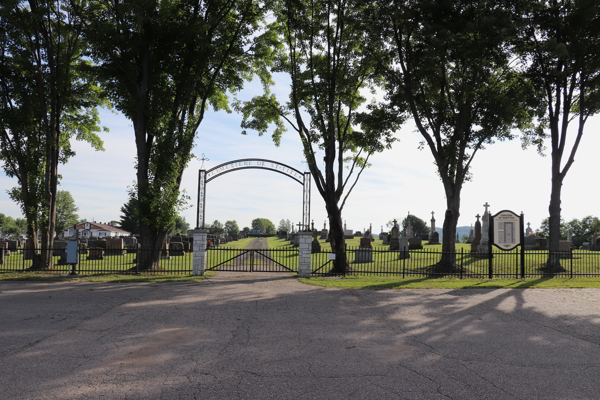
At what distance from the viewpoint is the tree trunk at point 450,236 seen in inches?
711

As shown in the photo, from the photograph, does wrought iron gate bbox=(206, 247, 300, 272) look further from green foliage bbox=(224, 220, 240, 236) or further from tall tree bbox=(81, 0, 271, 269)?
green foliage bbox=(224, 220, 240, 236)

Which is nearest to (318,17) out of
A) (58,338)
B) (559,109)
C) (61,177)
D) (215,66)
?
(215,66)

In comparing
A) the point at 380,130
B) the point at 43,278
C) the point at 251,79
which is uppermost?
the point at 251,79

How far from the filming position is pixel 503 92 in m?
19.4

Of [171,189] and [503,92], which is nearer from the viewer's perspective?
[171,189]

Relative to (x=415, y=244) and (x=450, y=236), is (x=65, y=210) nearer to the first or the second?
(x=415, y=244)

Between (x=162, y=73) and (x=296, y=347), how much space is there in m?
16.0

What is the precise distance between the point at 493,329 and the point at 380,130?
44.0 ft

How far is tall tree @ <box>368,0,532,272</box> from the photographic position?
16672mm

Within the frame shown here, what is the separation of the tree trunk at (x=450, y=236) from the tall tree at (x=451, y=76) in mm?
39

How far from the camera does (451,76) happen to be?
754 inches

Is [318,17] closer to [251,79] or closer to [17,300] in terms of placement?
[251,79]

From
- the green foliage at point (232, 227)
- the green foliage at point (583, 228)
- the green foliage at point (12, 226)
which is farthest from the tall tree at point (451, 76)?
the green foliage at point (232, 227)

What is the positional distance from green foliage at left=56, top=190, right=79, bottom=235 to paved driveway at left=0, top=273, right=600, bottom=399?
77845 mm
